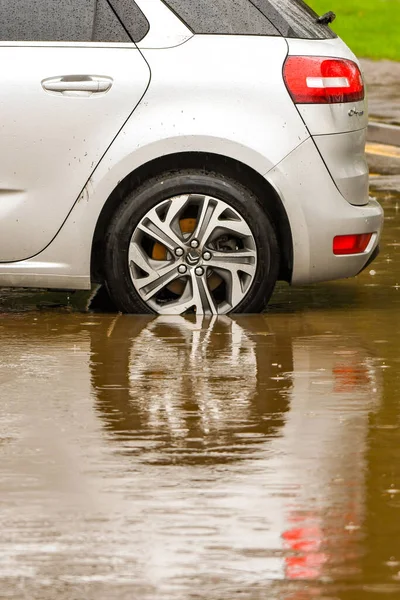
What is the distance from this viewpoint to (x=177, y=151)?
308 inches

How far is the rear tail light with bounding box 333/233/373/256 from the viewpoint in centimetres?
799

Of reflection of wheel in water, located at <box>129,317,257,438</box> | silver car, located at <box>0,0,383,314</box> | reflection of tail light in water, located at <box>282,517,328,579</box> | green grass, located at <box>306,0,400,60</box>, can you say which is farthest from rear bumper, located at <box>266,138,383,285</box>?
green grass, located at <box>306,0,400,60</box>

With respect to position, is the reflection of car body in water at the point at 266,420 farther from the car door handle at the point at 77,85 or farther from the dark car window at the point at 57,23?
the dark car window at the point at 57,23

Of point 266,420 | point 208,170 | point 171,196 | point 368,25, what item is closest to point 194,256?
point 171,196

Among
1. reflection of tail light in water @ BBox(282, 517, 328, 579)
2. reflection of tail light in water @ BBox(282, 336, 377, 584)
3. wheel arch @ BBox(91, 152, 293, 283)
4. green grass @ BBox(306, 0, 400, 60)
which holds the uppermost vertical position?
green grass @ BBox(306, 0, 400, 60)

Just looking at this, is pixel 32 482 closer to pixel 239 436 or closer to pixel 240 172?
pixel 239 436

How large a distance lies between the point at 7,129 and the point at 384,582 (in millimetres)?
4057

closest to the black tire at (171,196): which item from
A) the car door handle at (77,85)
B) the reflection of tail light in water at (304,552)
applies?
the car door handle at (77,85)

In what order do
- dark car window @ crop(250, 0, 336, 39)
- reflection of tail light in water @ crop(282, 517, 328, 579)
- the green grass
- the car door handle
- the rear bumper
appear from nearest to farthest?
1. reflection of tail light in water @ crop(282, 517, 328, 579)
2. the car door handle
3. the rear bumper
4. dark car window @ crop(250, 0, 336, 39)
5. the green grass

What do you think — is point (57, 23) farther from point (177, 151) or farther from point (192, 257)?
point (192, 257)

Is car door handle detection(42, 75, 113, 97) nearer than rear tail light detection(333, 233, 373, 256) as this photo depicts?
Yes

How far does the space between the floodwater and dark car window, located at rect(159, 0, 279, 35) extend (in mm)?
1370

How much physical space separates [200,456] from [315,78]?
9.42ft

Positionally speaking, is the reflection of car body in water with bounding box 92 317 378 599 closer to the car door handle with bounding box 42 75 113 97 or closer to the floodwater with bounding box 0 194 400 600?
the floodwater with bounding box 0 194 400 600
